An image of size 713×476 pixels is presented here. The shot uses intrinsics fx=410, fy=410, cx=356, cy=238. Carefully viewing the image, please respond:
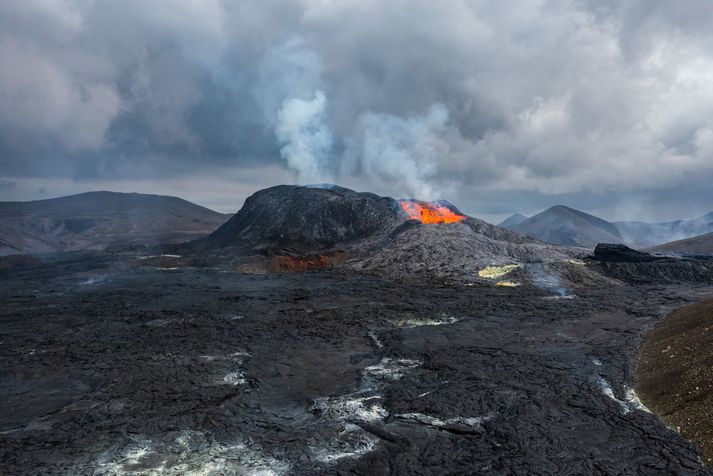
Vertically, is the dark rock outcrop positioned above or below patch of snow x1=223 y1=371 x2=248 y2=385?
above

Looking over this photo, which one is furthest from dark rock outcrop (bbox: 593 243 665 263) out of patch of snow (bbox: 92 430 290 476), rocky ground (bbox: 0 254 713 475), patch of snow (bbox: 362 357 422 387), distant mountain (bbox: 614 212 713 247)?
distant mountain (bbox: 614 212 713 247)

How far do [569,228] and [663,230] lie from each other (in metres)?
50.4

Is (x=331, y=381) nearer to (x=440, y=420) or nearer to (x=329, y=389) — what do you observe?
(x=329, y=389)

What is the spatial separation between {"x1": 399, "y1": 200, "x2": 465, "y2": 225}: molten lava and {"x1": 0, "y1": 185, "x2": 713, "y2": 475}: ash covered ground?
35.8m

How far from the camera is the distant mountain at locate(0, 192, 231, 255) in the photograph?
346ft

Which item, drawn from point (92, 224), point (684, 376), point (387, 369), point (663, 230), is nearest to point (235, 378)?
point (387, 369)

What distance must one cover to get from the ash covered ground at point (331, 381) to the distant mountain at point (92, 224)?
82391 mm

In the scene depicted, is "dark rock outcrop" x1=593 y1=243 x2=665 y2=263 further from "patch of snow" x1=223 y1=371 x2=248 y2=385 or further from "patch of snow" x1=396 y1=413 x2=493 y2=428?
"patch of snow" x1=223 y1=371 x2=248 y2=385

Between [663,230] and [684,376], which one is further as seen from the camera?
[663,230]

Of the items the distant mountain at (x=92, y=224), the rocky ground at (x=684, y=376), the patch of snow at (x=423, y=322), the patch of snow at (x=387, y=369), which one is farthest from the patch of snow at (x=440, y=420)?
the distant mountain at (x=92, y=224)

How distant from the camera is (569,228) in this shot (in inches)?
6324

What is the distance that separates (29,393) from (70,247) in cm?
11604

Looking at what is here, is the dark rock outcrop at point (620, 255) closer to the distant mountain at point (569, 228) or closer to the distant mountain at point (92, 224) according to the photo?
the distant mountain at point (92, 224)

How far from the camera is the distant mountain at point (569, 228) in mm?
151375
